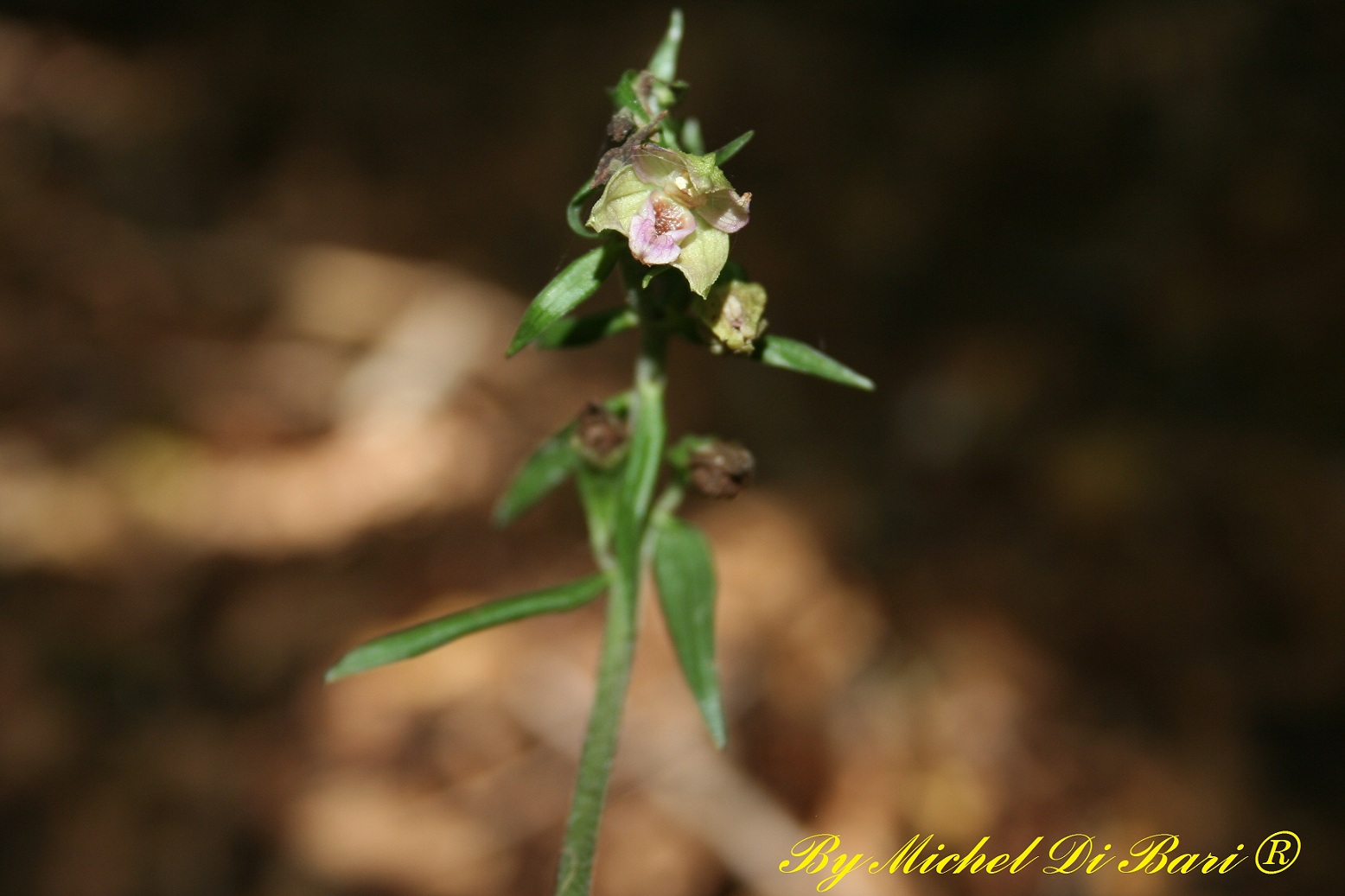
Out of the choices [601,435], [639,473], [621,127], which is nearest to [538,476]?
[601,435]

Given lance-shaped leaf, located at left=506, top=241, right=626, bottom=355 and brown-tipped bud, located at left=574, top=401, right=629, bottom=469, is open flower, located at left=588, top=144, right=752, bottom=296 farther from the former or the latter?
brown-tipped bud, located at left=574, top=401, right=629, bottom=469

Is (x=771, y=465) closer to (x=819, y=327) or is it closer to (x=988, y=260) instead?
(x=819, y=327)

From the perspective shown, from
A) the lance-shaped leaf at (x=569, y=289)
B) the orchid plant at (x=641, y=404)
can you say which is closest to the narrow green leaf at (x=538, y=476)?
the orchid plant at (x=641, y=404)

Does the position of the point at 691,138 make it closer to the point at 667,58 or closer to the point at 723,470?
the point at 667,58

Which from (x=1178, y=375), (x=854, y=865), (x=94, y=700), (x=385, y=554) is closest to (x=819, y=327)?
(x=1178, y=375)

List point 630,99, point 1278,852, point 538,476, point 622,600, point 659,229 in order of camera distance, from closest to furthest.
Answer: point 659,229
point 630,99
point 622,600
point 538,476
point 1278,852

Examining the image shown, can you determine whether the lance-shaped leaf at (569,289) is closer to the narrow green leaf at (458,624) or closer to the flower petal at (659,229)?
the flower petal at (659,229)
